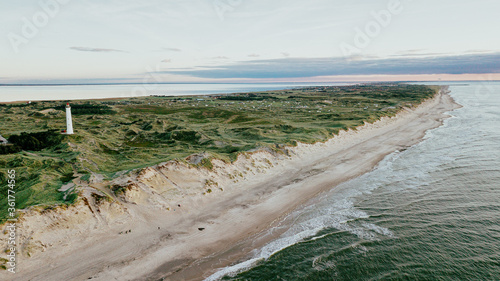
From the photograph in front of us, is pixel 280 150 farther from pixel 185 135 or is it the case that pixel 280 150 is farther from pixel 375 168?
pixel 185 135

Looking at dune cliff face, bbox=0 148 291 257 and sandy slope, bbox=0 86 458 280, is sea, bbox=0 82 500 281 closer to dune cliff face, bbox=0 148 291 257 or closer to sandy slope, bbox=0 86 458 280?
sandy slope, bbox=0 86 458 280

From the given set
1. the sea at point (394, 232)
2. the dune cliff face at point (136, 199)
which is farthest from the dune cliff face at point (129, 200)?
the sea at point (394, 232)

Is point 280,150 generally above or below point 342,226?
above

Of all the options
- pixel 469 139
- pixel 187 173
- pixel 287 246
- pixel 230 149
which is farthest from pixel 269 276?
pixel 469 139

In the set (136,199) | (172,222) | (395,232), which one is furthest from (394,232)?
(136,199)

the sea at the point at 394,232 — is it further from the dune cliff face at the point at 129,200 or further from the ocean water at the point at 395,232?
the dune cliff face at the point at 129,200

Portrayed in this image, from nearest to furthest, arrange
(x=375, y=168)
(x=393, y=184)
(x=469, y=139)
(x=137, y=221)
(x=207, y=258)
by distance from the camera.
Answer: (x=207, y=258)
(x=137, y=221)
(x=393, y=184)
(x=375, y=168)
(x=469, y=139)

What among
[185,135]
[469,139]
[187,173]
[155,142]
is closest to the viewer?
[187,173]

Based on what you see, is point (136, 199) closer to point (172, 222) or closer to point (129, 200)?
point (129, 200)
